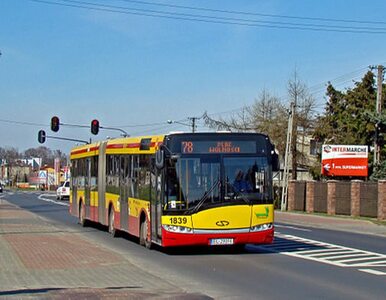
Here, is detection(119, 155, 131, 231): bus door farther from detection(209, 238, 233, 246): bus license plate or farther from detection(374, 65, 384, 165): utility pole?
detection(374, 65, 384, 165): utility pole

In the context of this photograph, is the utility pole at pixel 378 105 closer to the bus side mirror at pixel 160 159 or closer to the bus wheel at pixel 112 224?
the bus wheel at pixel 112 224

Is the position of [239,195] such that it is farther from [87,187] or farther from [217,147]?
[87,187]


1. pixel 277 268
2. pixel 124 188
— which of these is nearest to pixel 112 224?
pixel 124 188

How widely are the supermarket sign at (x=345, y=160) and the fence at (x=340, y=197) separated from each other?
193cm

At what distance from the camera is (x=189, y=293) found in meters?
11.0

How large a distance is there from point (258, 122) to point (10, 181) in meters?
122

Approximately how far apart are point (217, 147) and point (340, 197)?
A: 89.1ft

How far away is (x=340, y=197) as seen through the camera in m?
42.4

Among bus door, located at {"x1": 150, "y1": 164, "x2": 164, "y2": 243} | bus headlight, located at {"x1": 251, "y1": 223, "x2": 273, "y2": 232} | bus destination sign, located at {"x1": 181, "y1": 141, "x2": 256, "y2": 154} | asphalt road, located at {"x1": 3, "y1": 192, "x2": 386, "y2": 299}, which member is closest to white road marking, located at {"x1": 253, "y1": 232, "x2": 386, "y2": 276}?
asphalt road, located at {"x1": 3, "y1": 192, "x2": 386, "y2": 299}

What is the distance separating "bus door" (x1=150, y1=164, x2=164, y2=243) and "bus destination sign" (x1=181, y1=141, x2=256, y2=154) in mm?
853

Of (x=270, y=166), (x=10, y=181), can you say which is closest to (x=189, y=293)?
(x=270, y=166)

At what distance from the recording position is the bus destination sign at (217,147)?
1656 centimetres

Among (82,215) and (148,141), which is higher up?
(148,141)

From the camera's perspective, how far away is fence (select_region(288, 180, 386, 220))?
38.5 meters
